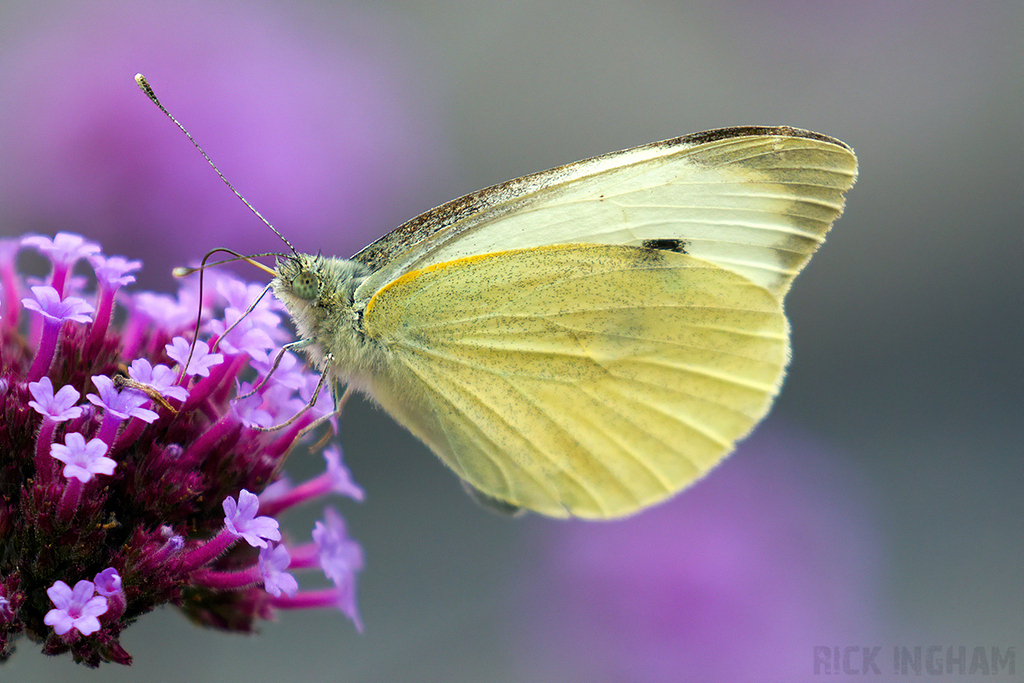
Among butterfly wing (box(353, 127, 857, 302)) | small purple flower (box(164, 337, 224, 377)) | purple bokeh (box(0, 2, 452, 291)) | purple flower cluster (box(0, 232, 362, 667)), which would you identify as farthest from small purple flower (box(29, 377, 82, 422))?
purple bokeh (box(0, 2, 452, 291))

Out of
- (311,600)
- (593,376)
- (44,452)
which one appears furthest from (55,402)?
(593,376)

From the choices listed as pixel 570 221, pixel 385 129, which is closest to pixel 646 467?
pixel 570 221

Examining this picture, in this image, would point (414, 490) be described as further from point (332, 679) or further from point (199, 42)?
point (199, 42)

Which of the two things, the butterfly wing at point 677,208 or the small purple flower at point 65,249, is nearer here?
the small purple flower at point 65,249

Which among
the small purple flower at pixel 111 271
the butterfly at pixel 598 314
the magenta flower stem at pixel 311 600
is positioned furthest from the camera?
the butterfly at pixel 598 314

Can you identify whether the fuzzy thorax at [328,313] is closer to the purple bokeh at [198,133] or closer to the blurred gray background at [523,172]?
the blurred gray background at [523,172]

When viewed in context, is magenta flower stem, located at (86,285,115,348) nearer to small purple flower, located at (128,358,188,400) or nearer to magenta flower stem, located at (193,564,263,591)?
small purple flower, located at (128,358,188,400)

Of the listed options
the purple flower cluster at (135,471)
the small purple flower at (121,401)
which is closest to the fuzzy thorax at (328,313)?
the purple flower cluster at (135,471)
